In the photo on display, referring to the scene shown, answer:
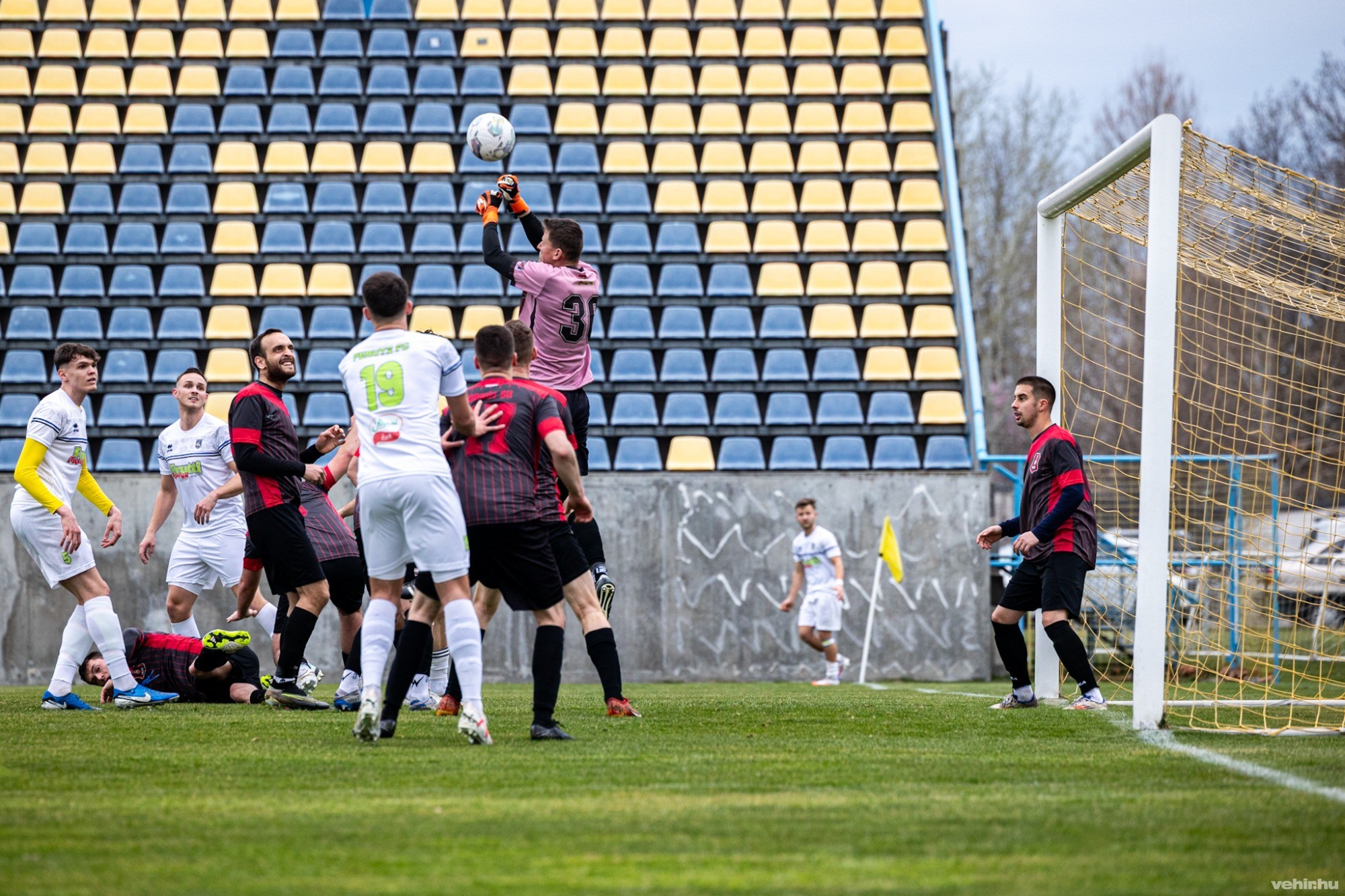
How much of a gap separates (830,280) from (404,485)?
1276cm

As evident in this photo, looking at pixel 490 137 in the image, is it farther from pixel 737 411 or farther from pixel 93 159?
pixel 93 159

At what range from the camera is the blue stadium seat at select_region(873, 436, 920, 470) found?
16.2m

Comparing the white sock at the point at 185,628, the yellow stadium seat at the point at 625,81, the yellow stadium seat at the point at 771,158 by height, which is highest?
the yellow stadium seat at the point at 625,81

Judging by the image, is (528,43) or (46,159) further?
(528,43)

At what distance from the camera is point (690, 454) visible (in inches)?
635

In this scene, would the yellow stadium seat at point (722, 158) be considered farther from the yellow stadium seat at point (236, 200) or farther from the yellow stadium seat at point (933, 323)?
the yellow stadium seat at point (236, 200)

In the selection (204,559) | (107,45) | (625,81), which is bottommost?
(204,559)

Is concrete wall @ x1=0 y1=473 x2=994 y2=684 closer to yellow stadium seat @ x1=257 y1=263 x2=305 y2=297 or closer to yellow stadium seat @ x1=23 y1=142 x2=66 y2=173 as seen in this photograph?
yellow stadium seat @ x1=257 y1=263 x2=305 y2=297

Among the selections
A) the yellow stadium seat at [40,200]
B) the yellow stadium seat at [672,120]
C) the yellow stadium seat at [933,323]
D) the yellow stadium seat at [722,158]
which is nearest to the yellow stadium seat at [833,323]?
the yellow stadium seat at [933,323]

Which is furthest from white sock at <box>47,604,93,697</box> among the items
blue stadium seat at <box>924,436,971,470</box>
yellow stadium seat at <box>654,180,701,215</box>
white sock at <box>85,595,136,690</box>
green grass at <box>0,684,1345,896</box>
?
yellow stadium seat at <box>654,180,701,215</box>

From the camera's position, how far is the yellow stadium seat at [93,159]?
61.4 ft

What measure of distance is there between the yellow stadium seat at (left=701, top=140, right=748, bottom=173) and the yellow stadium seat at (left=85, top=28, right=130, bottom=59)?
893 cm

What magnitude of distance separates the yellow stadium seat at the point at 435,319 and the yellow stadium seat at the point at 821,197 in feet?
16.8

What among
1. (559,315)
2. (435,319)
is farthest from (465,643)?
(435,319)
